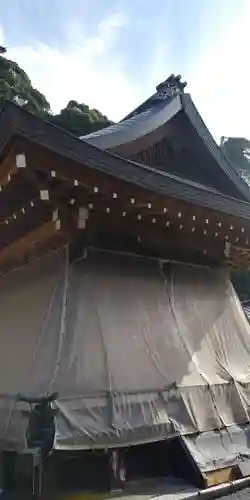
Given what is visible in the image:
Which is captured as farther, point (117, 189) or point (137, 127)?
point (137, 127)

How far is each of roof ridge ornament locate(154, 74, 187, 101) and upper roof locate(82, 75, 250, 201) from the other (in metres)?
0.04

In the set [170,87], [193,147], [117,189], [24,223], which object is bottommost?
[24,223]

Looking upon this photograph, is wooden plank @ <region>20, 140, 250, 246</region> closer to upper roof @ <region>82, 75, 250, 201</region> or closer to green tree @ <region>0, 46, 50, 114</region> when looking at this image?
upper roof @ <region>82, 75, 250, 201</region>

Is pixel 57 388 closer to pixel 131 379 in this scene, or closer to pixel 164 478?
pixel 131 379

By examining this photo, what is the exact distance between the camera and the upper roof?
661cm

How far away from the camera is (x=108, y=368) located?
159 inches

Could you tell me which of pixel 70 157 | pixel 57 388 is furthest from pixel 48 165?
pixel 57 388

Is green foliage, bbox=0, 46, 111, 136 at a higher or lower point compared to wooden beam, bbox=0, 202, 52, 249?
higher

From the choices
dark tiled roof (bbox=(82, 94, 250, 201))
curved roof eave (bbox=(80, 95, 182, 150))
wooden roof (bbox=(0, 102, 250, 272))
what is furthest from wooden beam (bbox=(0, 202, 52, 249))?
dark tiled roof (bbox=(82, 94, 250, 201))

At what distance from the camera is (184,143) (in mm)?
7121

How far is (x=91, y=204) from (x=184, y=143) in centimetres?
358

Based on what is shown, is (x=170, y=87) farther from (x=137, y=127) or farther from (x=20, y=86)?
(x=20, y=86)

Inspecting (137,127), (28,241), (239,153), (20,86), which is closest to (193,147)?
(137,127)

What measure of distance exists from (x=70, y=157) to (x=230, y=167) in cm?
438
